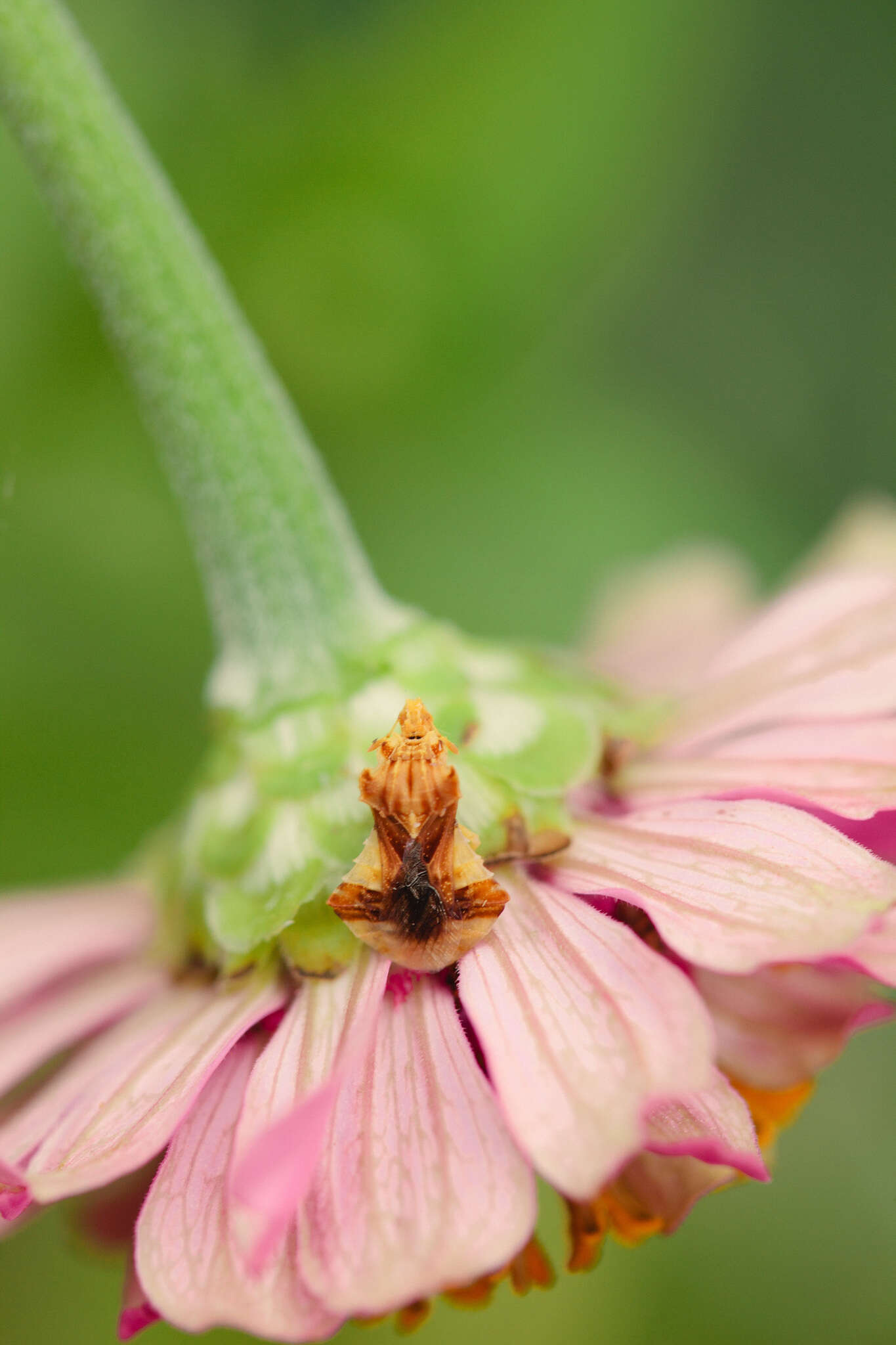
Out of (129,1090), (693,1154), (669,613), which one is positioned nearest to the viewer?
(693,1154)

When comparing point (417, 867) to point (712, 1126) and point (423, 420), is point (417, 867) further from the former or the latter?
point (423, 420)

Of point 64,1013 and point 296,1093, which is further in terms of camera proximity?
point 64,1013

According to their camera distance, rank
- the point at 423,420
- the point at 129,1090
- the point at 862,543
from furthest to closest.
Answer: the point at 423,420
the point at 862,543
the point at 129,1090

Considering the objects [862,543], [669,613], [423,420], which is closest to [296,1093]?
[862,543]

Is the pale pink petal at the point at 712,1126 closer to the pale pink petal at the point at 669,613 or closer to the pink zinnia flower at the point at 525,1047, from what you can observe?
the pink zinnia flower at the point at 525,1047

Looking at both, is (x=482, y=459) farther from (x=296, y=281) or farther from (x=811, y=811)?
(x=811, y=811)

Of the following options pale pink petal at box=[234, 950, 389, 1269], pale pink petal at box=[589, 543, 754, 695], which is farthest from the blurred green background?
pale pink petal at box=[234, 950, 389, 1269]
